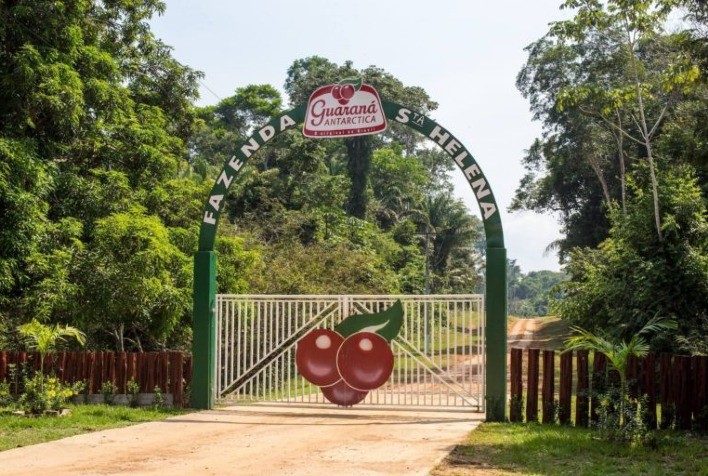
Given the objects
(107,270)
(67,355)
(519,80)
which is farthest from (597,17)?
(519,80)

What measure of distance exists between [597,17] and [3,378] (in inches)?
538

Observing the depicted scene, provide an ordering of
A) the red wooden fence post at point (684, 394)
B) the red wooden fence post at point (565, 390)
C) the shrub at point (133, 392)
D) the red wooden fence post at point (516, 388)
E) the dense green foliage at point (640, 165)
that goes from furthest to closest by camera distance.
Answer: the dense green foliage at point (640, 165)
the shrub at point (133, 392)
the red wooden fence post at point (516, 388)
the red wooden fence post at point (565, 390)
the red wooden fence post at point (684, 394)

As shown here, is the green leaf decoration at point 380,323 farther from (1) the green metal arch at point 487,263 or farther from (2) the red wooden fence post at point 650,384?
(2) the red wooden fence post at point 650,384

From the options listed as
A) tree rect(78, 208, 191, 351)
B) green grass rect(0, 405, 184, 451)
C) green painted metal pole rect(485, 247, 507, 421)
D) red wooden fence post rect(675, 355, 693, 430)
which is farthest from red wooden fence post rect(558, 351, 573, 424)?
tree rect(78, 208, 191, 351)

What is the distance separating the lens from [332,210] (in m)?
37.6

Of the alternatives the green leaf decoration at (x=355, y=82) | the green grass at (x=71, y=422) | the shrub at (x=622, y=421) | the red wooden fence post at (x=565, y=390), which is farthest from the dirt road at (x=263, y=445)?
the green leaf decoration at (x=355, y=82)

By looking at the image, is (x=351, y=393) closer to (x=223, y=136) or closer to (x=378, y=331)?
(x=378, y=331)

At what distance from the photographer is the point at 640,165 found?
2264 cm

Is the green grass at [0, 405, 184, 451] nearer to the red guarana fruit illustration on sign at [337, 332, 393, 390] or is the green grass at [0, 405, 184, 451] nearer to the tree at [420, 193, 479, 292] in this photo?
the red guarana fruit illustration on sign at [337, 332, 393, 390]

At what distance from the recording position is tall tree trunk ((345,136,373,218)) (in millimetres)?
47188

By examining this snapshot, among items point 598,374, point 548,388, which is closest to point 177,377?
point 548,388

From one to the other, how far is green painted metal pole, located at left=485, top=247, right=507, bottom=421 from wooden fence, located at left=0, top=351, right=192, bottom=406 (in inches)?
173

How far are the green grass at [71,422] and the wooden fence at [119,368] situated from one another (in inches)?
19.0

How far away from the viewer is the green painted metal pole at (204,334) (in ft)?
41.6
